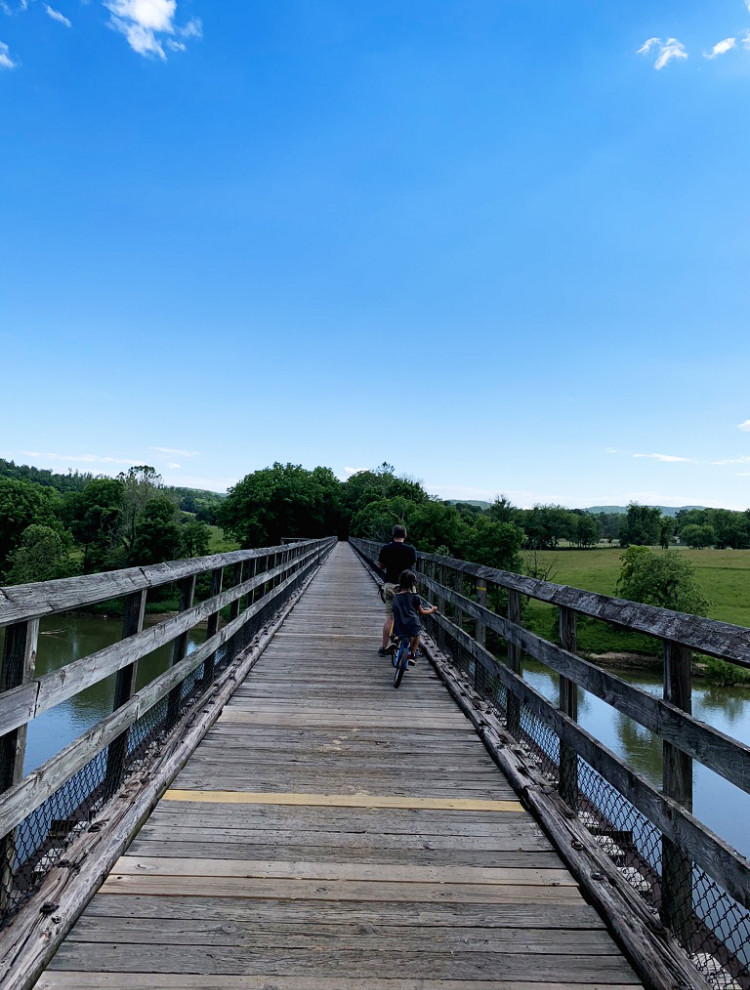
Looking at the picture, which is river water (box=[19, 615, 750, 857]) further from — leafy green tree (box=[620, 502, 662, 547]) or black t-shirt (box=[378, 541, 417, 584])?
leafy green tree (box=[620, 502, 662, 547])

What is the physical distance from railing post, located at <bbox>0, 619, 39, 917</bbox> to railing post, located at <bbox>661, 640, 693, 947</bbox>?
6.89ft

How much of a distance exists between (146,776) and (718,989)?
8.12 feet

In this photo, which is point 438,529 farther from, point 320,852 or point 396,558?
point 320,852

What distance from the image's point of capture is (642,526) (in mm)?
115688

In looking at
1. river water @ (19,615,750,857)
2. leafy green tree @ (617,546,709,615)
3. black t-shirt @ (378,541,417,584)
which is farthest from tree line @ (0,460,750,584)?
black t-shirt @ (378,541,417,584)

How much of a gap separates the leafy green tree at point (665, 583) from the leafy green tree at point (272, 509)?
41.2 metres

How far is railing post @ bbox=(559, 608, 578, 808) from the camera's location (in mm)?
2930

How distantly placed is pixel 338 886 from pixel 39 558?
5591 cm

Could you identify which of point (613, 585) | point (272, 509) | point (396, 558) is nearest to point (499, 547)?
point (613, 585)

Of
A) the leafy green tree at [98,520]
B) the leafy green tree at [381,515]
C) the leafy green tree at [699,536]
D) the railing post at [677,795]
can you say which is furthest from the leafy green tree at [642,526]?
the railing post at [677,795]

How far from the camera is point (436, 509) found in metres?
64.8

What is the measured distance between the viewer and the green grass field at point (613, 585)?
41.7 metres

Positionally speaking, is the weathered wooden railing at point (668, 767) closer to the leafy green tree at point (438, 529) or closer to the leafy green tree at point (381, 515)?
the leafy green tree at point (381, 515)

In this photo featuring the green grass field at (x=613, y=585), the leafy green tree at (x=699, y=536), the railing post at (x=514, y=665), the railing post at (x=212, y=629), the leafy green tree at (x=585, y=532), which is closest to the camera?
the railing post at (x=514, y=665)
